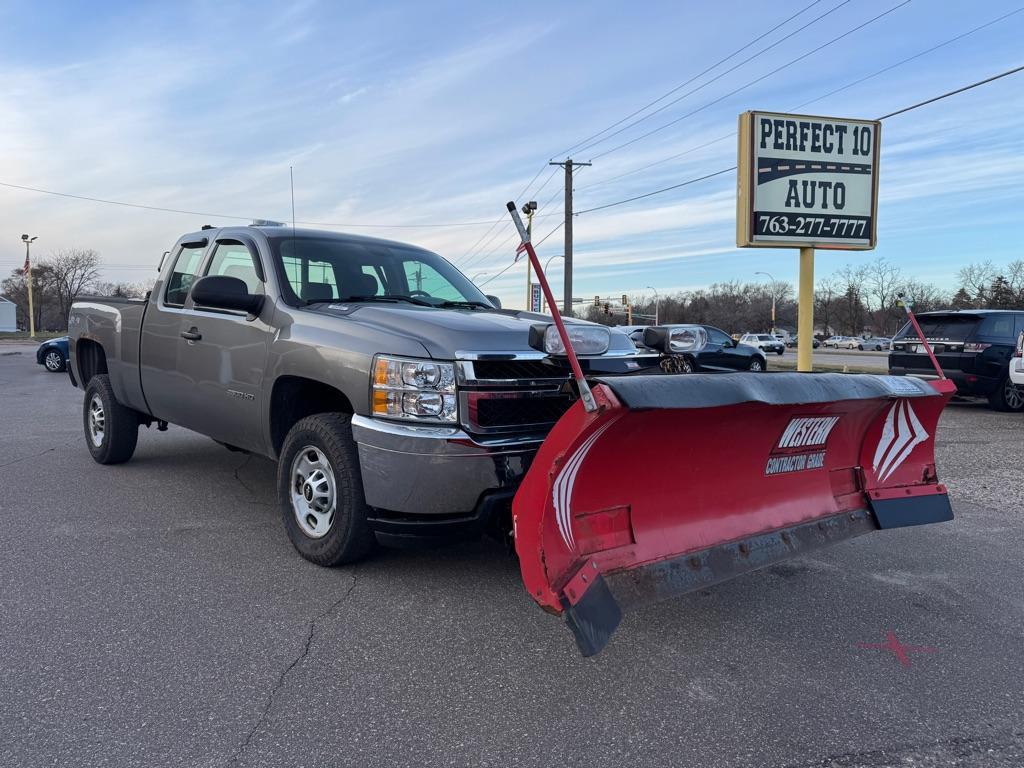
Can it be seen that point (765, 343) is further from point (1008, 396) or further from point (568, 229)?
point (1008, 396)

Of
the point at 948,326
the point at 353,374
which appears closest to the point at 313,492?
the point at 353,374

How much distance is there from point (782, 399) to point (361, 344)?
2000 millimetres

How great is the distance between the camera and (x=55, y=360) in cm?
2103

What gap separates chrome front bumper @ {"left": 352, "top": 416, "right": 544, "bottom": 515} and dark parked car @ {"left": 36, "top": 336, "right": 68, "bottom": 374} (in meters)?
20.4

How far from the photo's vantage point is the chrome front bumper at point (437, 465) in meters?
3.51

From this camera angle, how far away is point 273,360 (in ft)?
14.7

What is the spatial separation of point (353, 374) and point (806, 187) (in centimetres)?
1086

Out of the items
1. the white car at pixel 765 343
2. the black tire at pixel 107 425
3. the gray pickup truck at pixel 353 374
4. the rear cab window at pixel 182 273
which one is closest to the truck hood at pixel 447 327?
the gray pickup truck at pixel 353 374

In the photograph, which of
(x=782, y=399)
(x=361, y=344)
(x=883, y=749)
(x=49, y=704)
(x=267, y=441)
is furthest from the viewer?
(x=267, y=441)

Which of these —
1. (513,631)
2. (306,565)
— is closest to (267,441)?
(306,565)

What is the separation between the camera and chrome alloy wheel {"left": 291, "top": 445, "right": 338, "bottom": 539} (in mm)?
4113

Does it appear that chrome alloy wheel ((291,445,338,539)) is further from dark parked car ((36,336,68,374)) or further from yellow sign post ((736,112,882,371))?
dark parked car ((36,336,68,374))

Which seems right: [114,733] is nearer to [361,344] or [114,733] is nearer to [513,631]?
[513,631]

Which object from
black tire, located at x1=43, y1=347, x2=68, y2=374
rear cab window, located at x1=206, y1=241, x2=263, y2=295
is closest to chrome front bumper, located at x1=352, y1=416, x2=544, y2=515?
rear cab window, located at x1=206, y1=241, x2=263, y2=295
